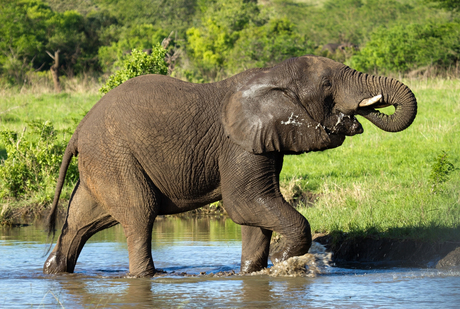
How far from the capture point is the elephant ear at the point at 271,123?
21.4ft

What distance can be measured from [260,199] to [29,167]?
6.64m

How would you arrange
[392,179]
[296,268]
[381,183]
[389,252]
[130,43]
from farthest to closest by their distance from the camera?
[130,43]
[392,179]
[381,183]
[389,252]
[296,268]

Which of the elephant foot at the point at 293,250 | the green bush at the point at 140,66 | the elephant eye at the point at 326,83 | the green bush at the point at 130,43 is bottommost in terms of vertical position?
the elephant foot at the point at 293,250

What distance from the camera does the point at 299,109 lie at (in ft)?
21.4

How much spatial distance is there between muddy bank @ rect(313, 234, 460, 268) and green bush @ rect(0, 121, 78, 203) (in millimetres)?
5497

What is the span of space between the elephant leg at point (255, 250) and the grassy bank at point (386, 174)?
144 centimetres

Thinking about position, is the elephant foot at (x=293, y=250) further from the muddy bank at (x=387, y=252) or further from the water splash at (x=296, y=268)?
the muddy bank at (x=387, y=252)

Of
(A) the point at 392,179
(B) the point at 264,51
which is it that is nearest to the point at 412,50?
(B) the point at 264,51

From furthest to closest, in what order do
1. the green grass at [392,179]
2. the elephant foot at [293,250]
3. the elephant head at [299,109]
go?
1. the green grass at [392,179]
2. the elephant foot at [293,250]
3. the elephant head at [299,109]

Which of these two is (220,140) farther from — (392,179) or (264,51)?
(264,51)

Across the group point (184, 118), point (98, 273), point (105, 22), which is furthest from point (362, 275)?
point (105, 22)

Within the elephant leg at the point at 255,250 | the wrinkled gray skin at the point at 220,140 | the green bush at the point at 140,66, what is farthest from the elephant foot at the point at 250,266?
the green bush at the point at 140,66

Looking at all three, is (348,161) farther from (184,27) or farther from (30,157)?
(184,27)

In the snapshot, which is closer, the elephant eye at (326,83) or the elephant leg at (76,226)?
the elephant eye at (326,83)
